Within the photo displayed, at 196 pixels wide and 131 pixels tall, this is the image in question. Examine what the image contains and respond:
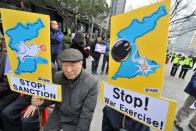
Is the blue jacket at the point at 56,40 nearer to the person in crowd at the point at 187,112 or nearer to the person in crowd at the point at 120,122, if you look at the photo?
the person in crowd at the point at 187,112

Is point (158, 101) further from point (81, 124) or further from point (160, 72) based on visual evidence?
point (81, 124)

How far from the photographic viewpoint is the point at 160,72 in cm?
169

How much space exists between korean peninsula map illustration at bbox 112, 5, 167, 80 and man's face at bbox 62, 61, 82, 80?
55 centimetres

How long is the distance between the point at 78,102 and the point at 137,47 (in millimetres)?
1018

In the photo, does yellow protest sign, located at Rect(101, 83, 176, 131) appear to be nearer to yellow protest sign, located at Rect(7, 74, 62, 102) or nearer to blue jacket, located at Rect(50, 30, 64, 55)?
yellow protest sign, located at Rect(7, 74, 62, 102)

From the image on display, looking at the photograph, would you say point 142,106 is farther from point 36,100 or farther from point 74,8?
point 74,8

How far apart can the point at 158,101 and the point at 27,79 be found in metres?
1.48

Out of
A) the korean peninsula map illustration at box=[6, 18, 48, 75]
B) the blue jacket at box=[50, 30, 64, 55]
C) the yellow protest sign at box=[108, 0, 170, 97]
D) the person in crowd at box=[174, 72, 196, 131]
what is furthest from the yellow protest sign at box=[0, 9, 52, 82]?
the blue jacket at box=[50, 30, 64, 55]

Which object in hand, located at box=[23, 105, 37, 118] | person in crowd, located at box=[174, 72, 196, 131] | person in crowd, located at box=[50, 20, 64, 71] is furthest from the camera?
person in crowd, located at box=[50, 20, 64, 71]

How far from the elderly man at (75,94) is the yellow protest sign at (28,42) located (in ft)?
0.69

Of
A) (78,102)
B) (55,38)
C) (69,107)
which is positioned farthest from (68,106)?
(55,38)

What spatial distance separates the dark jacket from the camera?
2.38 meters

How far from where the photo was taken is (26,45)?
229 cm

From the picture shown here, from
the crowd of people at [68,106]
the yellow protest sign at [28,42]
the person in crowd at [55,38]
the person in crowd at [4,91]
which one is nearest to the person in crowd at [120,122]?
the crowd of people at [68,106]
